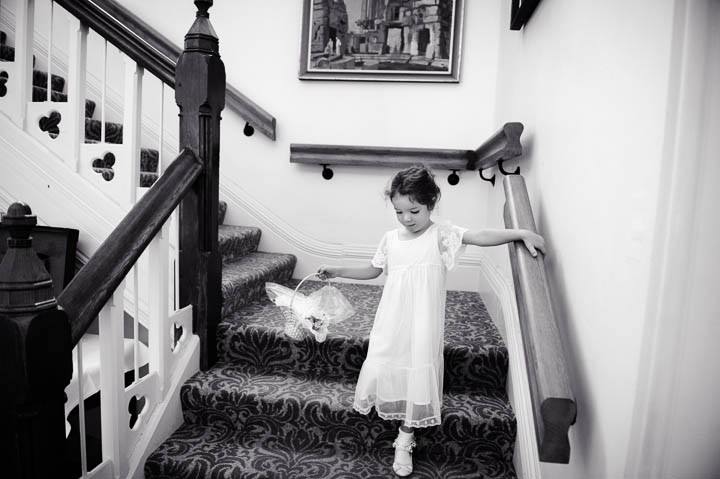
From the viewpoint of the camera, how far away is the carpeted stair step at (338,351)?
2.07 metres

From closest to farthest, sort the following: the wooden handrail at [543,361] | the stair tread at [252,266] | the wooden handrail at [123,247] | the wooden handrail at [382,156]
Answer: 1. the wooden handrail at [543,361]
2. the wooden handrail at [123,247]
3. the stair tread at [252,266]
4. the wooden handrail at [382,156]

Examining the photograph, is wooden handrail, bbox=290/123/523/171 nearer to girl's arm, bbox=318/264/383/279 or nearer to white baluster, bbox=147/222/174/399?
girl's arm, bbox=318/264/383/279

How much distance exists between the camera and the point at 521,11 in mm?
2178

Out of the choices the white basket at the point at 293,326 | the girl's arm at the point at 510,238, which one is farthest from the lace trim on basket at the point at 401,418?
the girl's arm at the point at 510,238

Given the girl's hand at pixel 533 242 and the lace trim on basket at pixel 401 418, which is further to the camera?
the lace trim on basket at pixel 401 418

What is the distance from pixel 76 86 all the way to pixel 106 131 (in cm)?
108

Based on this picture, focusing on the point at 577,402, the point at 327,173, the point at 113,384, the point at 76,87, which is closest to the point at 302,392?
the point at 113,384

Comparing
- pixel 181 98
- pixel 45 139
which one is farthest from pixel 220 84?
pixel 45 139

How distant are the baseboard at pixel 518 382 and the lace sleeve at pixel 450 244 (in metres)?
0.41

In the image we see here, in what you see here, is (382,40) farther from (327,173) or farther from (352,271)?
(352,271)

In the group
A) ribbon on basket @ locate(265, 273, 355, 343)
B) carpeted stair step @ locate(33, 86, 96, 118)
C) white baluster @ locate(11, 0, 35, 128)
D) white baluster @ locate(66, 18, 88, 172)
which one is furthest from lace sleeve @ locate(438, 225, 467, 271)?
carpeted stair step @ locate(33, 86, 96, 118)

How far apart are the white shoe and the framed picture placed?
218cm

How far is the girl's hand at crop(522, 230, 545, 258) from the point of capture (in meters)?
1.56

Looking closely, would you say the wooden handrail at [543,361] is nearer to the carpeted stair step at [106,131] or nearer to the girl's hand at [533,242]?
the girl's hand at [533,242]
